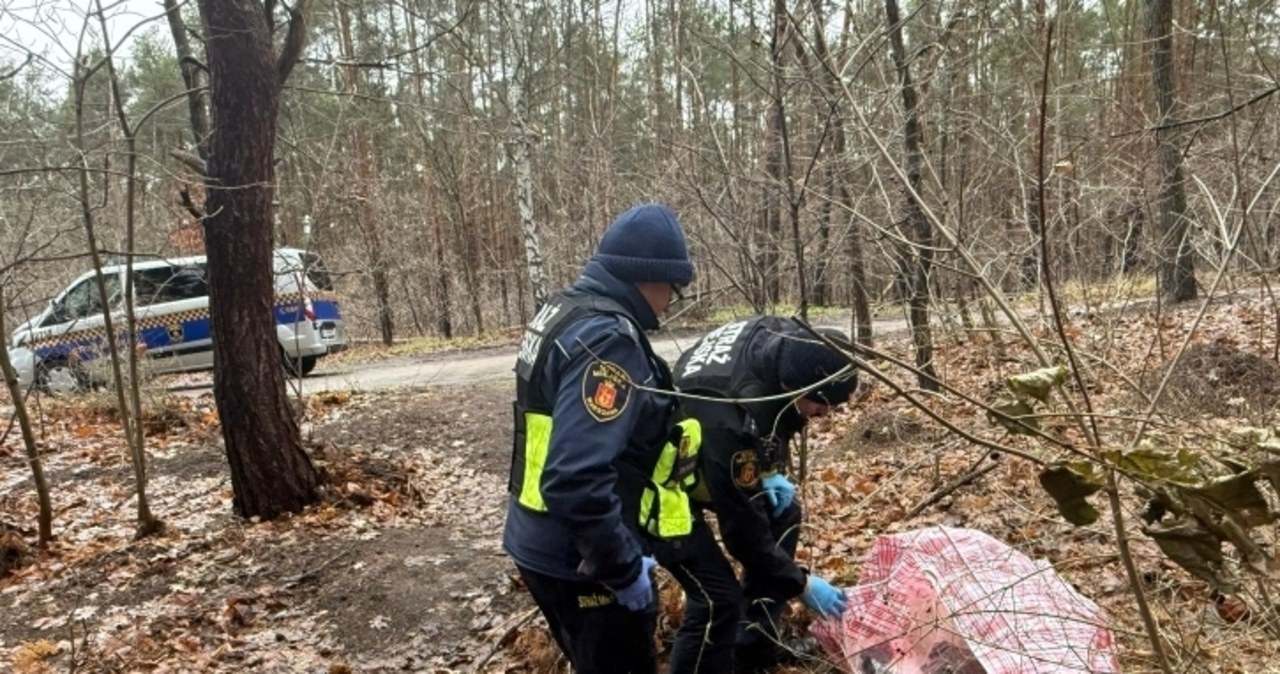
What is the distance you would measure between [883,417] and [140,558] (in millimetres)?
5054

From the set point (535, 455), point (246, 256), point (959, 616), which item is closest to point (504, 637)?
point (535, 455)

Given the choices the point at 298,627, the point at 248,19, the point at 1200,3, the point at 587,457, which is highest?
the point at 1200,3

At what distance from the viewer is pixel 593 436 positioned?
2.13 m

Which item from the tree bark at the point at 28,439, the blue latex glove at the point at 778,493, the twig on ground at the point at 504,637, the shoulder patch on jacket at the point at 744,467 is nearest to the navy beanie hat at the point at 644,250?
the shoulder patch on jacket at the point at 744,467

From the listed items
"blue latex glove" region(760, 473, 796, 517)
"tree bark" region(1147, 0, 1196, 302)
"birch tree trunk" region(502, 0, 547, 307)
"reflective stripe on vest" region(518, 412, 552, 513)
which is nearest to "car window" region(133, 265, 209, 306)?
"birch tree trunk" region(502, 0, 547, 307)

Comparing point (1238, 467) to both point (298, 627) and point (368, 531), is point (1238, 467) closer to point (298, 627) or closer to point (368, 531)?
point (298, 627)

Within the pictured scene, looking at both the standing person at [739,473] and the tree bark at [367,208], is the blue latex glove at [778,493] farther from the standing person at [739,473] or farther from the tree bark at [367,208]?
the tree bark at [367,208]

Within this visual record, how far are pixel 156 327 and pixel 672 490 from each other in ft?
37.9

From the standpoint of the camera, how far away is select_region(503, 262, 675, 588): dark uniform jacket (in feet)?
7.00

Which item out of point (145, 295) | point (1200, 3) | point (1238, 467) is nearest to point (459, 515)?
point (1238, 467)

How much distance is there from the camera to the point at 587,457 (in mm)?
2121

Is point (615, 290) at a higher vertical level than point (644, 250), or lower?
lower

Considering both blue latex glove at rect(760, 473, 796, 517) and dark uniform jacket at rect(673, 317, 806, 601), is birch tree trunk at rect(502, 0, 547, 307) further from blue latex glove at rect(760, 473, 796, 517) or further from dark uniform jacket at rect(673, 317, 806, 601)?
dark uniform jacket at rect(673, 317, 806, 601)

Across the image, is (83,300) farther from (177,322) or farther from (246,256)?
(246,256)
